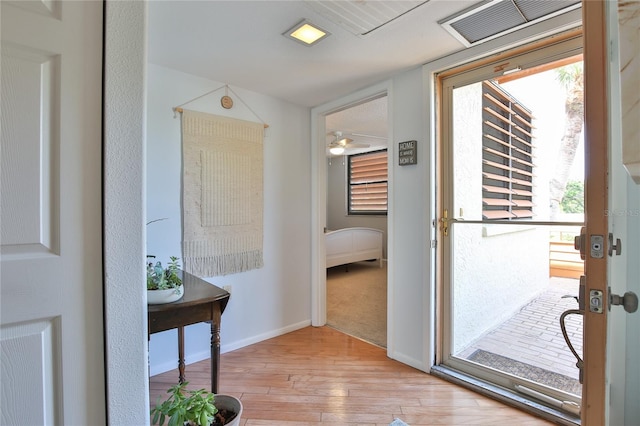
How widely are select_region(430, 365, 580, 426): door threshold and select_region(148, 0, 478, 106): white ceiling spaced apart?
7.12ft

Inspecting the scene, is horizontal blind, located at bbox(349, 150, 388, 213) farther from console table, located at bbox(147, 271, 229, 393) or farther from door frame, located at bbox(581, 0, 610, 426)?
door frame, located at bbox(581, 0, 610, 426)

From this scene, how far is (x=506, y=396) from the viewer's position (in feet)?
5.90

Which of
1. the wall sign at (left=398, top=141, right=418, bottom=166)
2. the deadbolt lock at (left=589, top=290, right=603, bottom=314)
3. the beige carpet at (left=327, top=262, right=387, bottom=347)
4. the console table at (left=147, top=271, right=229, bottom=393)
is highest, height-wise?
the wall sign at (left=398, top=141, right=418, bottom=166)

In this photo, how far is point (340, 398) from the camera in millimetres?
1855

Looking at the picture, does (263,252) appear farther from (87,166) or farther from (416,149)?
(87,166)

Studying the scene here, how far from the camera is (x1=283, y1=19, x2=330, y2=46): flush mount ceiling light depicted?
1639 mm

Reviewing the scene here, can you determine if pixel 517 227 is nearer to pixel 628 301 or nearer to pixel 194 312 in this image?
pixel 628 301

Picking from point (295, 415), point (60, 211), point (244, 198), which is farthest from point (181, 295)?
point (244, 198)

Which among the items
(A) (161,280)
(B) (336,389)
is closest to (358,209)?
(B) (336,389)

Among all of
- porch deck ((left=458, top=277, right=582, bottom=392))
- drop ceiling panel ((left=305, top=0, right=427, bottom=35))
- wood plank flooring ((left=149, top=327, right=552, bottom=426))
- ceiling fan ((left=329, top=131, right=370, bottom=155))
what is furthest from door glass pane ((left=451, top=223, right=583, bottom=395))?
ceiling fan ((left=329, top=131, right=370, bottom=155))

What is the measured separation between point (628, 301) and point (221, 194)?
231cm

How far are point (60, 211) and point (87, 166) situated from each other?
0.51ft

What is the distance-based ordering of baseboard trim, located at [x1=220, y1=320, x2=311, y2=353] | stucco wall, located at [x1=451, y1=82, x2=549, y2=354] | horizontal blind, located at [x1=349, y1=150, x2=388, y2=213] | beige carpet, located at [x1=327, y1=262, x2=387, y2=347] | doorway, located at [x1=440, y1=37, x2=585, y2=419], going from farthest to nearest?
horizontal blind, located at [x1=349, y1=150, x2=388, y2=213]
beige carpet, located at [x1=327, y1=262, x2=387, y2=347]
baseboard trim, located at [x1=220, y1=320, x2=311, y2=353]
stucco wall, located at [x1=451, y1=82, x2=549, y2=354]
doorway, located at [x1=440, y1=37, x2=585, y2=419]

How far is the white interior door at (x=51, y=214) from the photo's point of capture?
2.67ft
